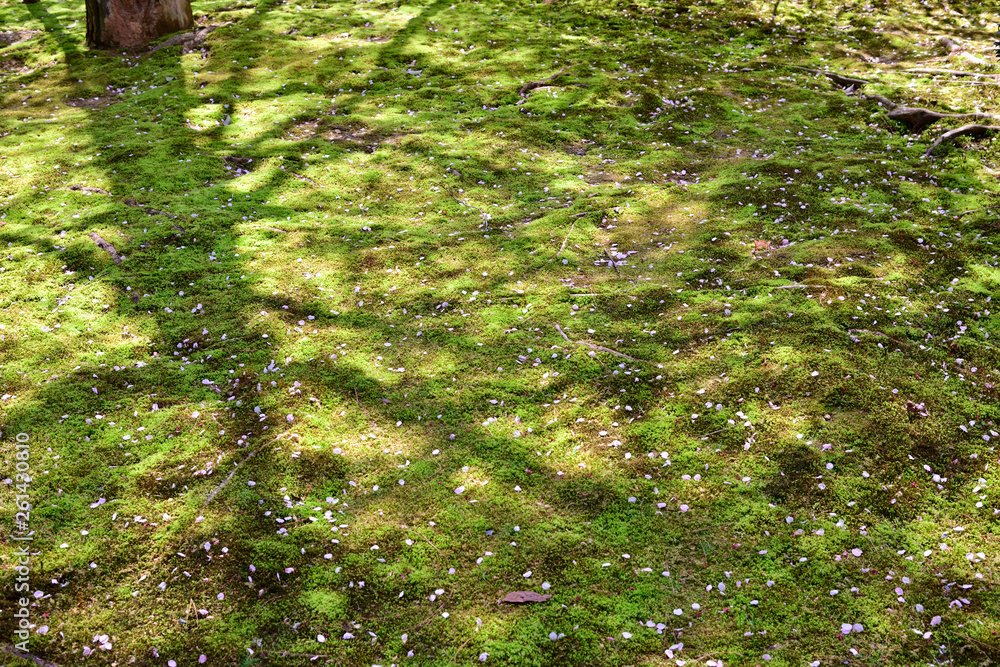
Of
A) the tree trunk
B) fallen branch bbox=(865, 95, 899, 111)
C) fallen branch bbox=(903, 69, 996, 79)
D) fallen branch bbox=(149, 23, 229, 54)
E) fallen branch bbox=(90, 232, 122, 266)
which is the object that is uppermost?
the tree trunk

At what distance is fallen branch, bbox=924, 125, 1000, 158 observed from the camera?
1212 cm

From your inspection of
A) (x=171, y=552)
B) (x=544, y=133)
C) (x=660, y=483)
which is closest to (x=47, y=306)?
(x=171, y=552)

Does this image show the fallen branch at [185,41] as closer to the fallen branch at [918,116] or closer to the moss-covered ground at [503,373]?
the moss-covered ground at [503,373]

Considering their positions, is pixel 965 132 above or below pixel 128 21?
below

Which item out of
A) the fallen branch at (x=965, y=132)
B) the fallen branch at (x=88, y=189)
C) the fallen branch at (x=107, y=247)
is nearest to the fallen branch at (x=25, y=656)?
the fallen branch at (x=107, y=247)

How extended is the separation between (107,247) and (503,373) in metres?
6.21

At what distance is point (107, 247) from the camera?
32.1ft

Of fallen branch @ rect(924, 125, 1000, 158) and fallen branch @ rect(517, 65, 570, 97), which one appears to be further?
fallen branch @ rect(517, 65, 570, 97)
